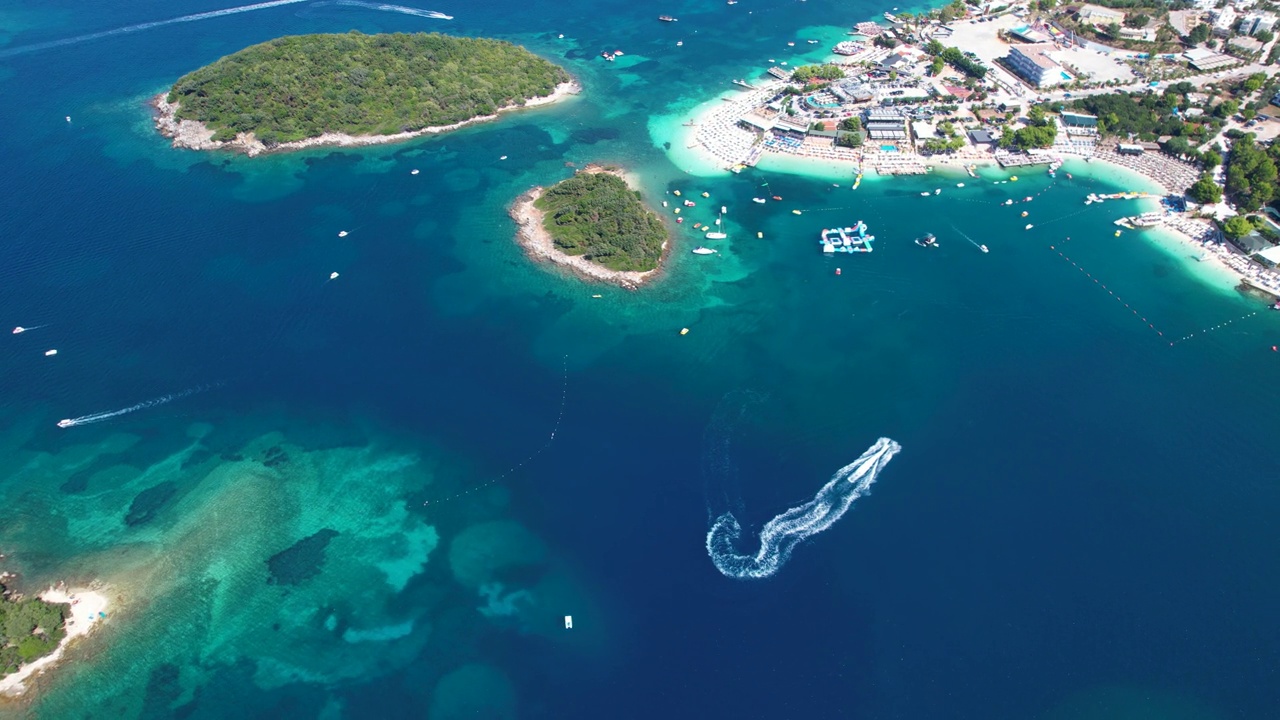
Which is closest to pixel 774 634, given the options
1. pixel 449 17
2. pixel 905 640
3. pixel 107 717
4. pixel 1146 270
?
pixel 905 640

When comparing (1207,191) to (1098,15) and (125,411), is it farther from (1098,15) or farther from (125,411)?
(125,411)

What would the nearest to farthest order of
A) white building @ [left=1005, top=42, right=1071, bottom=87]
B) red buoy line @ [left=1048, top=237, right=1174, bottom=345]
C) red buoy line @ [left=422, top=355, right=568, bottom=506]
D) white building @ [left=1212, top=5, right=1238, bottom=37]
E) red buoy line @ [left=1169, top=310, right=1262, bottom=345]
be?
red buoy line @ [left=422, top=355, right=568, bottom=506], red buoy line @ [left=1169, top=310, right=1262, bottom=345], red buoy line @ [left=1048, top=237, right=1174, bottom=345], white building @ [left=1005, top=42, right=1071, bottom=87], white building @ [left=1212, top=5, right=1238, bottom=37]

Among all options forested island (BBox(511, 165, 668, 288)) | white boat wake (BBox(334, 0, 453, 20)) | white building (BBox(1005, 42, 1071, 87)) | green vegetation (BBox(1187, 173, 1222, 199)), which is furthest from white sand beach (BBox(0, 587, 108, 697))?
white building (BBox(1005, 42, 1071, 87))

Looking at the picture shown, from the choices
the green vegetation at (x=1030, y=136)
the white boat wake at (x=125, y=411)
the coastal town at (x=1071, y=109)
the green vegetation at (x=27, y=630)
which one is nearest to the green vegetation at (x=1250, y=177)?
the coastal town at (x=1071, y=109)

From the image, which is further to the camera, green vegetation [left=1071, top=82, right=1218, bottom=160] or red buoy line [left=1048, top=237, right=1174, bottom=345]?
green vegetation [left=1071, top=82, right=1218, bottom=160]

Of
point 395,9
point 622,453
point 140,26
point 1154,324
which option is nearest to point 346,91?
point 395,9

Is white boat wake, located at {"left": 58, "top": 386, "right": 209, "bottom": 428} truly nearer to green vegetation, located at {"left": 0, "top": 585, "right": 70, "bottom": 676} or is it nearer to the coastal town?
green vegetation, located at {"left": 0, "top": 585, "right": 70, "bottom": 676}

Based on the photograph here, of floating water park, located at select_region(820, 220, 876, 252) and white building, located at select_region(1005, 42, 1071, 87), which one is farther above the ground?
white building, located at select_region(1005, 42, 1071, 87)
